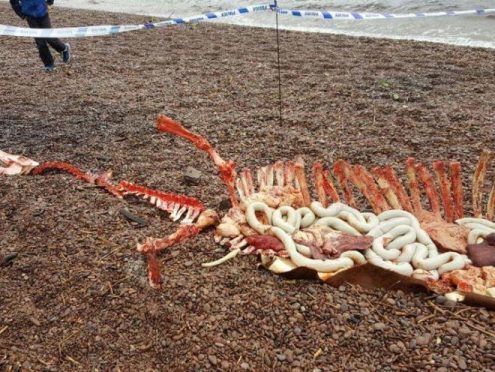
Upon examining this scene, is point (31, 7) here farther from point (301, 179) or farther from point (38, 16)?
point (301, 179)

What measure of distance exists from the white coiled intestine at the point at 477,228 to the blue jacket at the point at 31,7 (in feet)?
22.6

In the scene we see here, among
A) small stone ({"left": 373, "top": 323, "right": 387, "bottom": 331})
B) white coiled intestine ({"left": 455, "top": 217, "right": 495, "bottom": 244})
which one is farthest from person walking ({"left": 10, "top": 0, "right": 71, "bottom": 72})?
small stone ({"left": 373, "top": 323, "right": 387, "bottom": 331})

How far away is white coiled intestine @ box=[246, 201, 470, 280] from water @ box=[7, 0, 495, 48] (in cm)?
759

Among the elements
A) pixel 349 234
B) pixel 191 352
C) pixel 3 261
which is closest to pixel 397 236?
pixel 349 234

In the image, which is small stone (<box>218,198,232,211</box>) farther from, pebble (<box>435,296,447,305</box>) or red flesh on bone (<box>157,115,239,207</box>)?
pebble (<box>435,296,447,305</box>)

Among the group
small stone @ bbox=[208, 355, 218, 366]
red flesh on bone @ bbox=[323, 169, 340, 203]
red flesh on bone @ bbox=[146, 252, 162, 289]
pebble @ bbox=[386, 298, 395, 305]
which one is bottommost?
small stone @ bbox=[208, 355, 218, 366]

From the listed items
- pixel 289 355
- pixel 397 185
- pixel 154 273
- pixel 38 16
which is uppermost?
pixel 38 16

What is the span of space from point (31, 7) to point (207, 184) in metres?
5.08

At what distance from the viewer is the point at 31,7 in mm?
7391

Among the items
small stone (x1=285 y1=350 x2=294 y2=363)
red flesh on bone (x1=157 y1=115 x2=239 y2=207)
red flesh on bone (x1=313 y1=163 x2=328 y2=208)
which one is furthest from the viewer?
red flesh on bone (x1=157 y1=115 x2=239 y2=207)

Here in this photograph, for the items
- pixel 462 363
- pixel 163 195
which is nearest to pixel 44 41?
pixel 163 195

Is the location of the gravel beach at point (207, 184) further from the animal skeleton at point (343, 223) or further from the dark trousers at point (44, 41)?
the dark trousers at point (44, 41)

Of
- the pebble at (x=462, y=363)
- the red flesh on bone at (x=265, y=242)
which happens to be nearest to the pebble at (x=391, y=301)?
the pebble at (x=462, y=363)

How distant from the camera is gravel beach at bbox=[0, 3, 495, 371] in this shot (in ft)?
8.03
